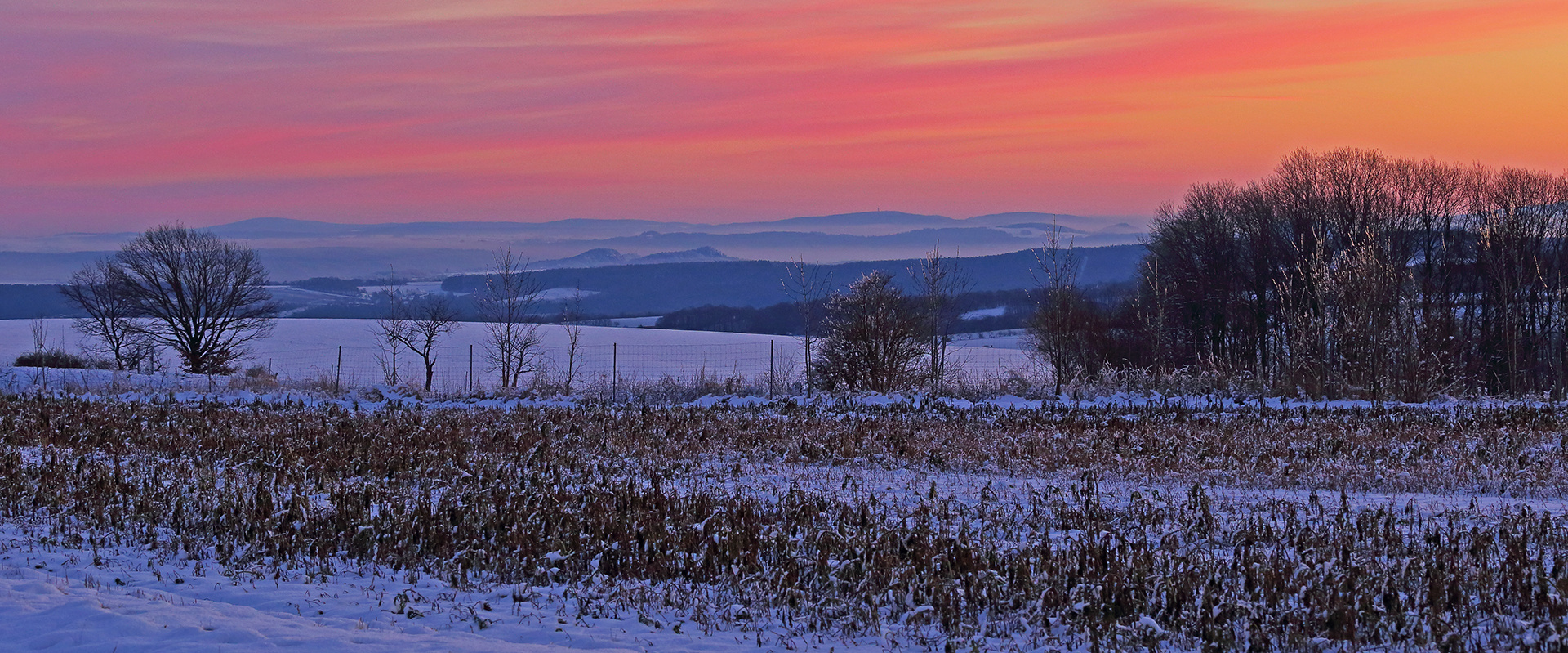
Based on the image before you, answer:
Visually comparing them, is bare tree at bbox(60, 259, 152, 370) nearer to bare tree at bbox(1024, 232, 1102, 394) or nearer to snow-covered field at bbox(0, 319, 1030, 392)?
snow-covered field at bbox(0, 319, 1030, 392)

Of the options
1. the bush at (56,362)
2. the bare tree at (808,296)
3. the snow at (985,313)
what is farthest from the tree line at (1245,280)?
the snow at (985,313)

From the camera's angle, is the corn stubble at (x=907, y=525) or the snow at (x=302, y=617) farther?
the corn stubble at (x=907, y=525)

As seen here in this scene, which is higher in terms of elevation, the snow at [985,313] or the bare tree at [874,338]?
the snow at [985,313]

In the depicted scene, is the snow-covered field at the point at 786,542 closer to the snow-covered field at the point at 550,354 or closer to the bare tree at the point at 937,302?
the bare tree at the point at 937,302

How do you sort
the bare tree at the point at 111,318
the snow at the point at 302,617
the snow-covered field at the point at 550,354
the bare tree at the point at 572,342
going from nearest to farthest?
the snow at the point at 302,617
the bare tree at the point at 572,342
the snow-covered field at the point at 550,354
the bare tree at the point at 111,318

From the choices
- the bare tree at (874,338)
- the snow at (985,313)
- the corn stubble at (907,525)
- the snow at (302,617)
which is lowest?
the snow at (302,617)

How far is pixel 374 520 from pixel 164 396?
2050 cm

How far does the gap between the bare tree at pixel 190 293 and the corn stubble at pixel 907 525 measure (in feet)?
150

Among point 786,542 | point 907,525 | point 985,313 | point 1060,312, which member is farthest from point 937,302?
point 985,313

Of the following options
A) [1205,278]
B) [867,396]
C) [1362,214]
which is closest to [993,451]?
[867,396]

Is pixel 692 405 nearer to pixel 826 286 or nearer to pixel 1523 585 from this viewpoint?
pixel 826 286

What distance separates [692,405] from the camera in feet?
75.7

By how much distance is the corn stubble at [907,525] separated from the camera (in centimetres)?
651

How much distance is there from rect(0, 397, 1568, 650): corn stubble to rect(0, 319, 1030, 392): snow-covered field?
19.4m
